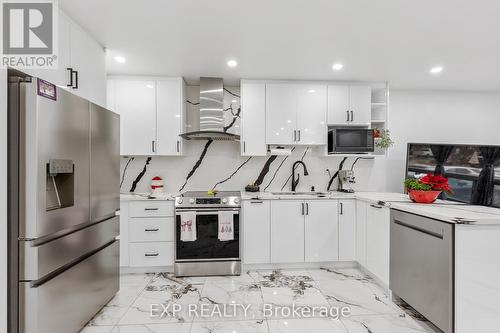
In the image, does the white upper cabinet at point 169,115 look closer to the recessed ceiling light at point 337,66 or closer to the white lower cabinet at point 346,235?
the recessed ceiling light at point 337,66

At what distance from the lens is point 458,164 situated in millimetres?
3643

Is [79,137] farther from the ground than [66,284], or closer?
farther from the ground

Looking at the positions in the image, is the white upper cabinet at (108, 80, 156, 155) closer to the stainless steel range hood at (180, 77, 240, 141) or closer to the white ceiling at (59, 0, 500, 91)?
the white ceiling at (59, 0, 500, 91)

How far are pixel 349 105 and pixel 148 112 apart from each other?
2.62 meters

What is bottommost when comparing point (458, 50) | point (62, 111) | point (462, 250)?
point (462, 250)

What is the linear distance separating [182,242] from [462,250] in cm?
255

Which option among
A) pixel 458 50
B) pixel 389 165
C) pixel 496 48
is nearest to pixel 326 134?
pixel 389 165

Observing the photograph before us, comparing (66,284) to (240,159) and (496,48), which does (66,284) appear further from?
(496,48)

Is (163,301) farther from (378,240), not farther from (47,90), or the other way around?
(378,240)

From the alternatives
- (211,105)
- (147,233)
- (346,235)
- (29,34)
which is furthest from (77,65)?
(346,235)

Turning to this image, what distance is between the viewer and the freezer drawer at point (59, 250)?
58.0 inches

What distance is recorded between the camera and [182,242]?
3031mm

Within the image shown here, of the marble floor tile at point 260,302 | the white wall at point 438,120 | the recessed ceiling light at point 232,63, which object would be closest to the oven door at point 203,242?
the marble floor tile at point 260,302

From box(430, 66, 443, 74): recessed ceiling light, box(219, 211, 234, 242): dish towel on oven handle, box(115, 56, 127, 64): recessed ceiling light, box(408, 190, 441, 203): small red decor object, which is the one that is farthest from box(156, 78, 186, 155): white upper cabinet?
box(430, 66, 443, 74): recessed ceiling light
